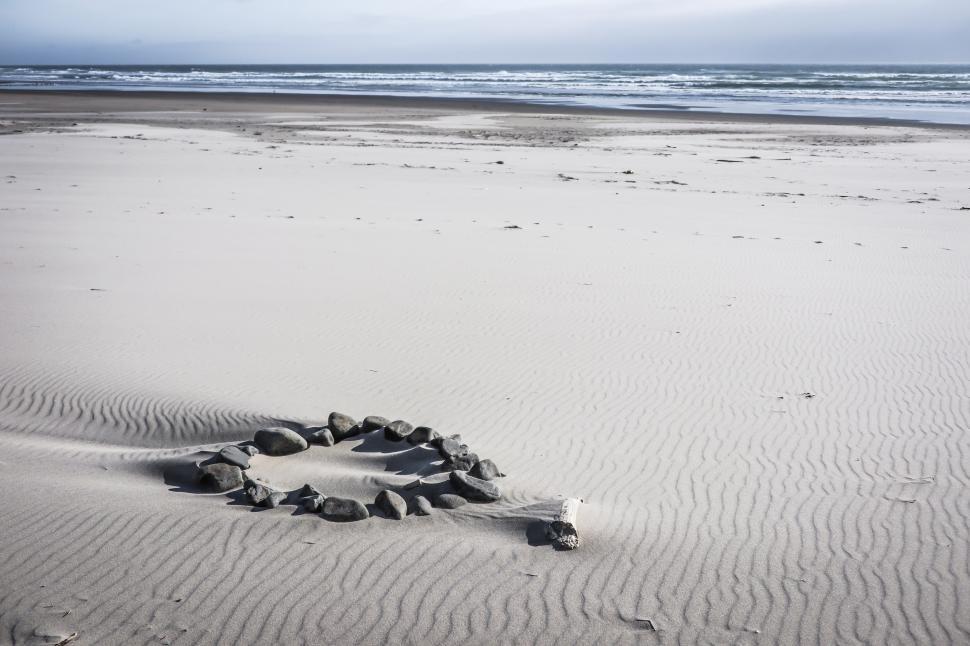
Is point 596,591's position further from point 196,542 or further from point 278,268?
point 278,268

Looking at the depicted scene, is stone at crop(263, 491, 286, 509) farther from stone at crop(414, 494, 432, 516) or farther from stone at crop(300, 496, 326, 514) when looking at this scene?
stone at crop(414, 494, 432, 516)

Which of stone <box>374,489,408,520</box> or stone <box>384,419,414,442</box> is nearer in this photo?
stone <box>374,489,408,520</box>

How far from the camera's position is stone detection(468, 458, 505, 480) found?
14.0 ft

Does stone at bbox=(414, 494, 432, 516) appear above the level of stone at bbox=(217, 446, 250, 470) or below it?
below

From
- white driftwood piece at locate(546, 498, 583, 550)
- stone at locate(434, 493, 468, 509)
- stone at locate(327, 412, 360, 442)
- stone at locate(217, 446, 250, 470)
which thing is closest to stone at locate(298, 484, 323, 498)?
stone at locate(217, 446, 250, 470)

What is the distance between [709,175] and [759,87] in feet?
139

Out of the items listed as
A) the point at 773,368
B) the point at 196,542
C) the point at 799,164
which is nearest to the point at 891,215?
the point at 799,164

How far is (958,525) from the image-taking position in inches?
154

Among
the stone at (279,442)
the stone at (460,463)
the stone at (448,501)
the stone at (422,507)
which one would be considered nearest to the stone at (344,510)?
the stone at (422,507)

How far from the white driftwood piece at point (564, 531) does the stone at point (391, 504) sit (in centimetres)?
71

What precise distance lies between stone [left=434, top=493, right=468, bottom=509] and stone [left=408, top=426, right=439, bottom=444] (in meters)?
0.69

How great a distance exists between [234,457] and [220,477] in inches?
7.8

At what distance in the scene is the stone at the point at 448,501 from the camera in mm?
3988

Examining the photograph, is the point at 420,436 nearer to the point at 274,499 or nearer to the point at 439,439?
the point at 439,439
